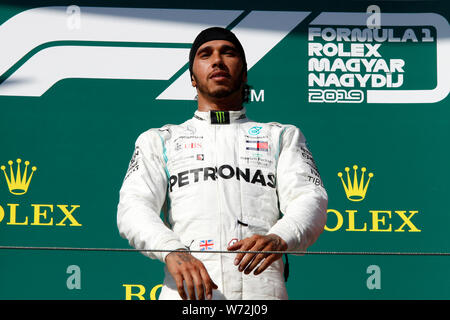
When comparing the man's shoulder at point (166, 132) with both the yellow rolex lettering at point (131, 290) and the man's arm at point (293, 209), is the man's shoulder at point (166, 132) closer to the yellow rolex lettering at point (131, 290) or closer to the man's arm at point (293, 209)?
the man's arm at point (293, 209)

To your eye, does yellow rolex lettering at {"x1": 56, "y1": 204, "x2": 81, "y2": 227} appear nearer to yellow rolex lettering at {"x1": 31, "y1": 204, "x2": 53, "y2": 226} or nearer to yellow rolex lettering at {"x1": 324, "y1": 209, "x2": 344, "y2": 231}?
yellow rolex lettering at {"x1": 31, "y1": 204, "x2": 53, "y2": 226}

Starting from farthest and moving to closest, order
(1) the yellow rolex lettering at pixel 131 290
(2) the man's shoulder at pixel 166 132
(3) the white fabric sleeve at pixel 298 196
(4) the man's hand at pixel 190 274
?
(1) the yellow rolex lettering at pixel 131 290 → (2) the man's shoulder at pixel 166 132 → (3) the white fabric sleeve at pixel 298 196 → (4) the man's hand at pixel 190 274

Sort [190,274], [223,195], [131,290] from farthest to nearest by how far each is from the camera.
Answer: [131,290] → [223,195] → [190,274]

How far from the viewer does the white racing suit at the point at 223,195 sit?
6.75ft

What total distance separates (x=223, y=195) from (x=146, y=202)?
18 cm

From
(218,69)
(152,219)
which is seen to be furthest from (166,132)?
(152,219)

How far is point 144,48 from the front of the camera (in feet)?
10.3

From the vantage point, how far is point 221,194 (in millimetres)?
→ 2152

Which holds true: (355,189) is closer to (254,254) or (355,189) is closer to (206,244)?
(206,244)

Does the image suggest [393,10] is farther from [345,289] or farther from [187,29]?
[345,289]

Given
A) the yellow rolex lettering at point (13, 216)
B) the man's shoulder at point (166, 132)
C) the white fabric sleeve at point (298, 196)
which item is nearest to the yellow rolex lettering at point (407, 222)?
the white fabric sleeve at point (298, 196)
